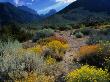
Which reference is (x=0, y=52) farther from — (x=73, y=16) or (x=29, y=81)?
(x=73, y=16)

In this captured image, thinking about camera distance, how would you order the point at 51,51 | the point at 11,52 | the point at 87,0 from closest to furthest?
the point at 11,52
the point at 51,51
the point at 87,0

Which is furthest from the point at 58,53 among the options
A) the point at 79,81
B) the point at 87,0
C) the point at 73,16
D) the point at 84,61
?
the point at 87,0

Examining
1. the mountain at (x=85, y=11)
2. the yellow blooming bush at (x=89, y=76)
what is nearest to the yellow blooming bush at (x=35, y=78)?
the yellow blooming bush at (x=89, y=76)

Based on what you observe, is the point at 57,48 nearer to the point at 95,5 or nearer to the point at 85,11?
the point at 85,11

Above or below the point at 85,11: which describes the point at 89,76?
above

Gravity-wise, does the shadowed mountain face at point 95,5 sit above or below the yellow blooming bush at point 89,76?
above

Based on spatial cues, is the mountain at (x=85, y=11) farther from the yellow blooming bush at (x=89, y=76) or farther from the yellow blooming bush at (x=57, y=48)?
the yellow blooming bush at (x=89, y=76)

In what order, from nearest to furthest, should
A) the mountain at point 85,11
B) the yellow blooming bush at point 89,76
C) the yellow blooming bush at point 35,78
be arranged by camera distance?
the yellow blooming bush at point 89,76, the yellow blooming bush at point 35,78, the mountain at point 85,11

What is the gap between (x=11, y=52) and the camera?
13930mm

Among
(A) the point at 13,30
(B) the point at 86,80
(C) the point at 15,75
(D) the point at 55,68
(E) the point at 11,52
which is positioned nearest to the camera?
(B) the point at 86,80

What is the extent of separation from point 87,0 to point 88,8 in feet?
63.2

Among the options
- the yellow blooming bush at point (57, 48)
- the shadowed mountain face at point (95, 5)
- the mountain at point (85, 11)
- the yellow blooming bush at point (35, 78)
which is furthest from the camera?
the shadowed mountain face at point (95, 5)


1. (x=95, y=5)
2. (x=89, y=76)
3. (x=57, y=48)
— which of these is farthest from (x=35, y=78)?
(x=95, y=5)

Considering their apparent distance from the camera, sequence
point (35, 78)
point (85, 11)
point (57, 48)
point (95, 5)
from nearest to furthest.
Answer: point (35, 78)
point (57, 48)
point (85, 11)
point (95, 5)
